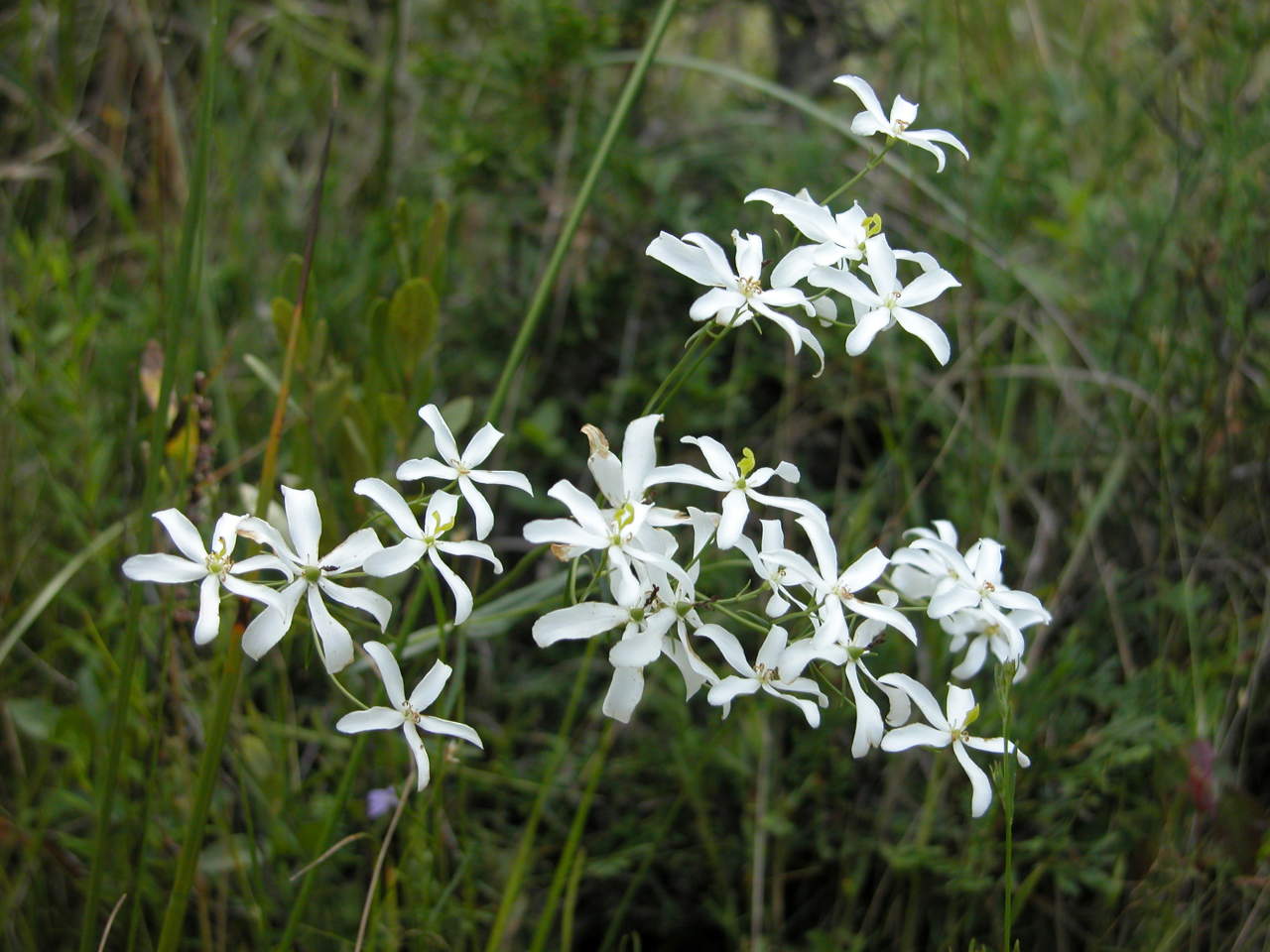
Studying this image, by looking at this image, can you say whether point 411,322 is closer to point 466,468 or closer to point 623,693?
point 466,468

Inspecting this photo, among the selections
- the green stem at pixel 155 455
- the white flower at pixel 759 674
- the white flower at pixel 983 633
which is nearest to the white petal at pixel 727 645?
the white flower at pixel 759 674

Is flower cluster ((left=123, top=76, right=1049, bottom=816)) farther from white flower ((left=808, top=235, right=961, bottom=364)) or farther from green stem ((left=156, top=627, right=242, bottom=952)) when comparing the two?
green stem ((left=156, top=627, right=242, bottom=952))

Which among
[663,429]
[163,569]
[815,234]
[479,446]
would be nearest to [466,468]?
[479,446]

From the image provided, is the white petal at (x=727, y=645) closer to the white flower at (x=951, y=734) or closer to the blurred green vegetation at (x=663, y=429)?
the white flower at (x=951, y=734)

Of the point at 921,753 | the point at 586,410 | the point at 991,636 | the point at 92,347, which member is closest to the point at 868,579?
the point at 991,636

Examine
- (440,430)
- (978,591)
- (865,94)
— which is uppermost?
(865,94)

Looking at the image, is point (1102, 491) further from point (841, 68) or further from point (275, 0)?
point (275, 0)
